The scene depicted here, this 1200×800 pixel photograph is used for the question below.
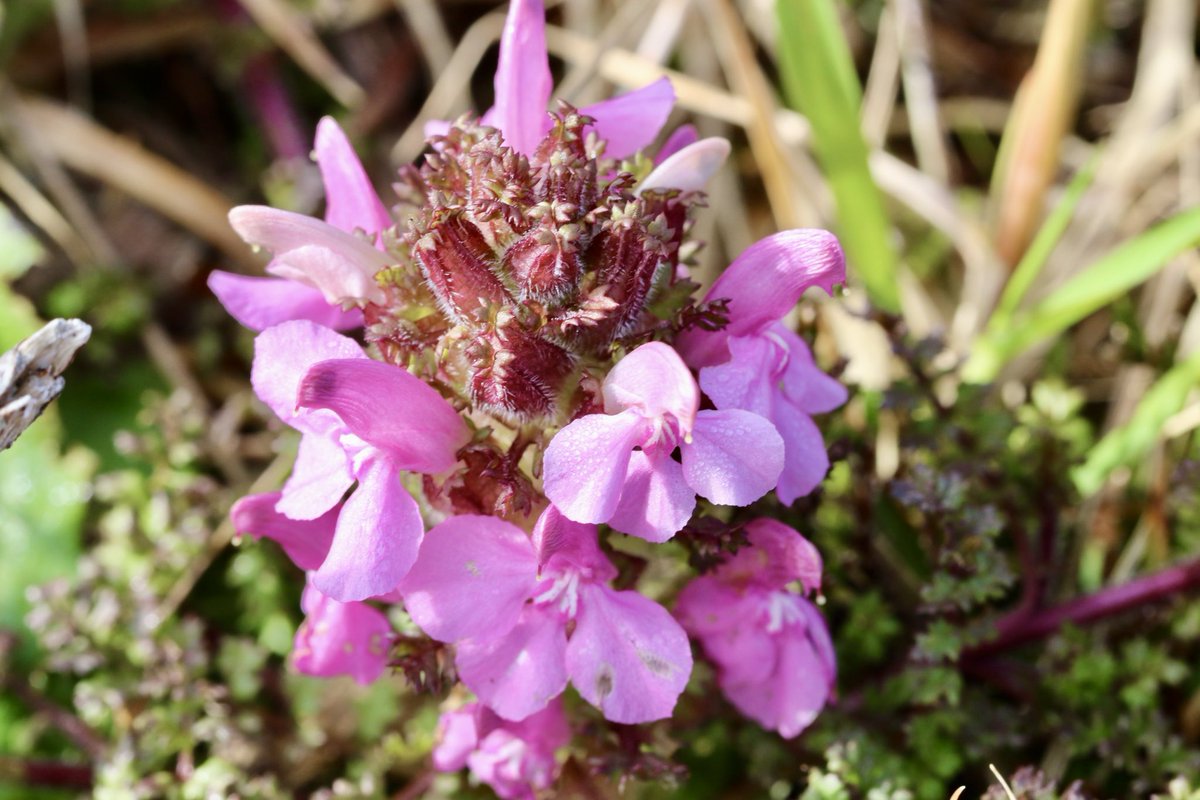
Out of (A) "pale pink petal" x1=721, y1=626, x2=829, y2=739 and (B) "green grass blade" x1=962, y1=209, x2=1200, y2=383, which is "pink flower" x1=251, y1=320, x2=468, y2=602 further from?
(B) "green grass blade" x1=962, y1=209, x2=1200, y2=383

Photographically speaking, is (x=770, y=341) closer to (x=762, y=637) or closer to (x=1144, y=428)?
(x=762, y=637)

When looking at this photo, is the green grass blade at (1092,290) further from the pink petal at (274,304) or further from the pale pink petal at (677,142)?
the pink petal at (274,304)

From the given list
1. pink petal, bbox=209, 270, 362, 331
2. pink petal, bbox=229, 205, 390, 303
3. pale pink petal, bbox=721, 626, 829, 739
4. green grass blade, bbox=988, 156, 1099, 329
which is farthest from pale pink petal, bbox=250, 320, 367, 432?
green grass blade, bbox=988, 156, 1099, 329

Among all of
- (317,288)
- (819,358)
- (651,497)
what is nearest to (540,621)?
(651,497)

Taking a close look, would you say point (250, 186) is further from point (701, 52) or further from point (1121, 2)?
point (1121, 2)

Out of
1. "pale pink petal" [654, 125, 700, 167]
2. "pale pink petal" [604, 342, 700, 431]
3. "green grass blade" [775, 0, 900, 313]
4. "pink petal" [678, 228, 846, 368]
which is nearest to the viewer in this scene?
"pale pink petal" [604, 342, 700, 431]

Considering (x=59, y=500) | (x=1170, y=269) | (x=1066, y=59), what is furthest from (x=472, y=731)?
(x=1170, y=269)
